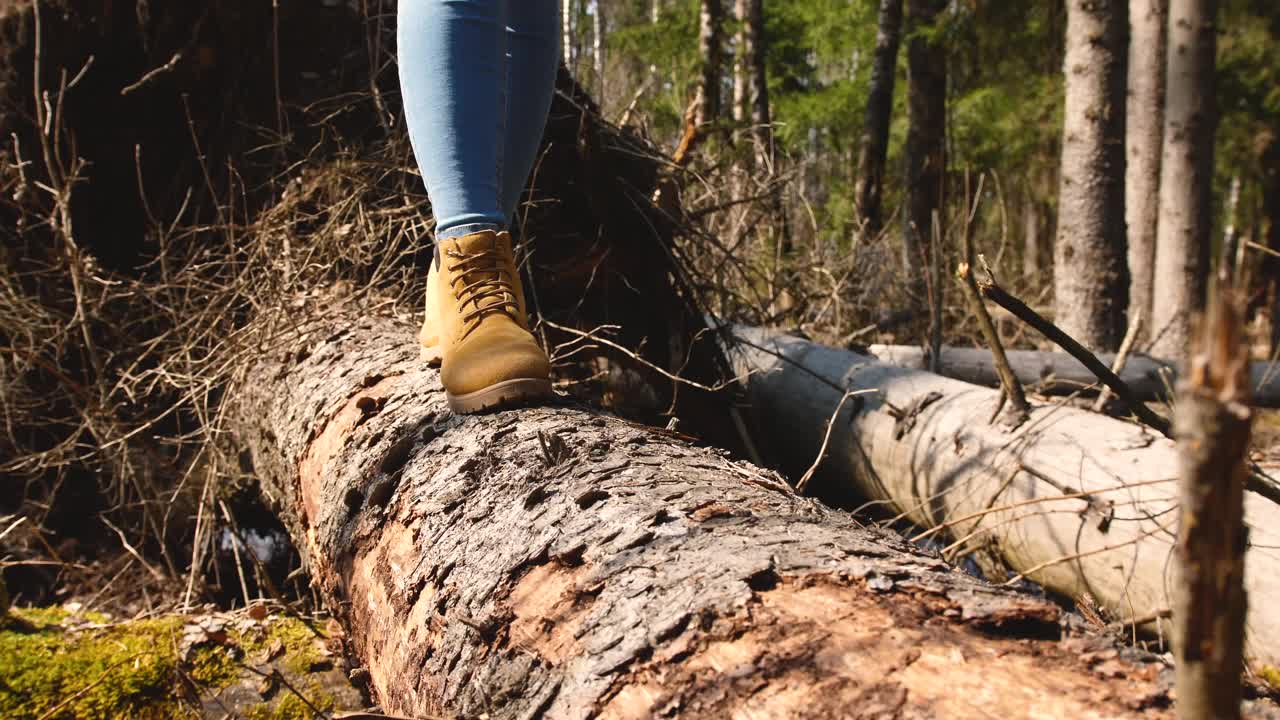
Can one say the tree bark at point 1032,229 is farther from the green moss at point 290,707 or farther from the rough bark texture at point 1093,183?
the green moss at point 290,707

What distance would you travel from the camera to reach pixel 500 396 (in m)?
1.62

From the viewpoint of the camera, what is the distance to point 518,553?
116cm

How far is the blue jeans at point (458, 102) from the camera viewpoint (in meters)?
A: 1.70

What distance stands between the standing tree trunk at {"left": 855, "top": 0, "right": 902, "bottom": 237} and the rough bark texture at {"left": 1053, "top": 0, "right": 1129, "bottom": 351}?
3821 millimetres

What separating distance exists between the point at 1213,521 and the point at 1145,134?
7.26 meters

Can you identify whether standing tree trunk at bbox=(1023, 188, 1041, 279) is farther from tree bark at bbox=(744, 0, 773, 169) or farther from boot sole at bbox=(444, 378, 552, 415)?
boot sole at bbox=(444, 378, 552, 415)

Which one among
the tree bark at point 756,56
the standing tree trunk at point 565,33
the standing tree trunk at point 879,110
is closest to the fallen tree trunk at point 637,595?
the standing tree trunk at point 565,33

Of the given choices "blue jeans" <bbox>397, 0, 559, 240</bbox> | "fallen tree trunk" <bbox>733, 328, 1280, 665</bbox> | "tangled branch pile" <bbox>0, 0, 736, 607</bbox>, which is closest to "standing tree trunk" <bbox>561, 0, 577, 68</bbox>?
"tangled branch pile" <bbox>0, 0, 736, 607</bbox>

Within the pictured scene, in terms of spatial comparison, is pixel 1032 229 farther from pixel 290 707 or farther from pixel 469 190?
pixel 290 707

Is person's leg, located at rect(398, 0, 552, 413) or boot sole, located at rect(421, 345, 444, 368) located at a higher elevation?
person's leg, located at rect(398, 0, 552, 413)

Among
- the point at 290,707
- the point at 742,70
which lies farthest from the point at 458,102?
the point at 742,70

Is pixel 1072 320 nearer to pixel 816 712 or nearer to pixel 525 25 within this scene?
pixel 525 25

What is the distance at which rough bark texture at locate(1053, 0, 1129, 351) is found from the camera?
4.91 meters

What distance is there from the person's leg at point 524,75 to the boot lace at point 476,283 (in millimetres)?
215
